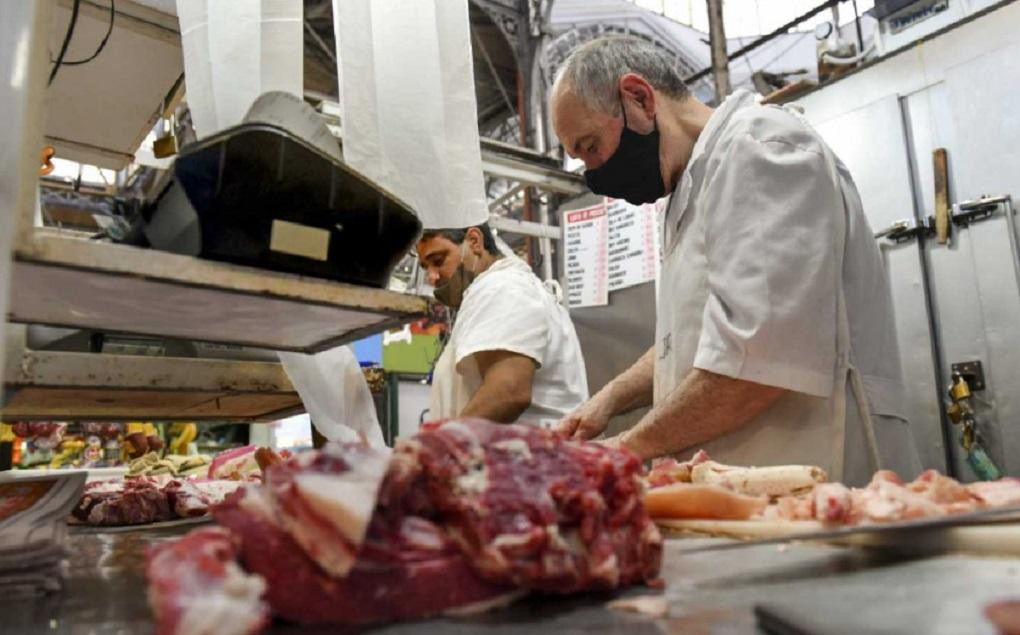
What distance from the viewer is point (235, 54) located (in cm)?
161

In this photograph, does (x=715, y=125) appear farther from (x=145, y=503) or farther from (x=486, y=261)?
(x=145, y=503)

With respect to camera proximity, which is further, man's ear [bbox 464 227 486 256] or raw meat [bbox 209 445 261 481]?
man's ear [bbox 464 227 486 256]

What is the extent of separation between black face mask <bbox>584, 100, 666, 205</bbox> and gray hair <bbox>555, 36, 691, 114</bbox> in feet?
0.24

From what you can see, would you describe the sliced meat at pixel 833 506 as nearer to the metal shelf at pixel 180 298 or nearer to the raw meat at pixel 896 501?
the raw meat at pixel 896 501

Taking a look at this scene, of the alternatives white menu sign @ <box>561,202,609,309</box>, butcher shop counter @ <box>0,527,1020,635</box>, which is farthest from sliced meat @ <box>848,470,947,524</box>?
white menu sign @ <box>561,202,609,309</box>

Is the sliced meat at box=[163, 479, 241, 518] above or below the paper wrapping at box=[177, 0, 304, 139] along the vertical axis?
below

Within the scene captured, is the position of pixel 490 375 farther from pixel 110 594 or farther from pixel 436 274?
pixel 110 594

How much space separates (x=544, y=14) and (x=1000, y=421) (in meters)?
4.64

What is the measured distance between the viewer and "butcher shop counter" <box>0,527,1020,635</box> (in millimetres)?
707

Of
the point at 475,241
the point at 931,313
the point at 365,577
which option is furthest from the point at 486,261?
the point at 365,577

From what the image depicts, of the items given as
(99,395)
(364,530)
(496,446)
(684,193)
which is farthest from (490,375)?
(364,530)

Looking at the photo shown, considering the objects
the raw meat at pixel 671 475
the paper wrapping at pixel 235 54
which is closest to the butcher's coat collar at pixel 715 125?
the raw meat at pixel 671 475

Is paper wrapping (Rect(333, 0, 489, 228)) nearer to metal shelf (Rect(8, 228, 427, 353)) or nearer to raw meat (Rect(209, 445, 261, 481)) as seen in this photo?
metal shelf (Rect(8, 228, 427, 353))

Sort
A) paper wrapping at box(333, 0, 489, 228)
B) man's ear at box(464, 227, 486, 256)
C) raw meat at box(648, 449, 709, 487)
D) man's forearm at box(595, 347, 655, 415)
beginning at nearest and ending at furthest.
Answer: raw meat at box(648, 449, 709, 487), paper wrapping at box(333, 0, 489, 228), man's forearm at box(595, 347, 655, 415), man's ear at box(464, 227, 486, 256)
